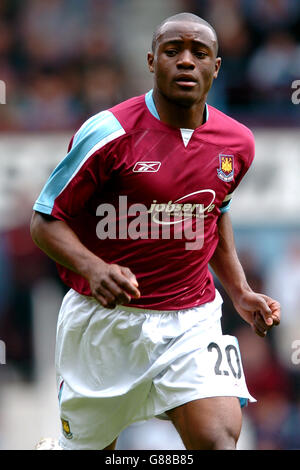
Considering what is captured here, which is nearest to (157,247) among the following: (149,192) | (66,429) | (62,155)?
(149,192)

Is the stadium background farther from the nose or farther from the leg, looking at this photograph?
the nose

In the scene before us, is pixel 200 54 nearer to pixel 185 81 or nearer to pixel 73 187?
pixel 185 81

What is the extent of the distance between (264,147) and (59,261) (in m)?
5.15

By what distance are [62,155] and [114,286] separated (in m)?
5.17

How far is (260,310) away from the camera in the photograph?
4.50 m

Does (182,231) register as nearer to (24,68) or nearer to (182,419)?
(182,419)

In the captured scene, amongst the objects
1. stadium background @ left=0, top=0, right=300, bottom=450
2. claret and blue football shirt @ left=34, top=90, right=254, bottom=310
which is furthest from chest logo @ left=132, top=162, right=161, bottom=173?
stadium background @ left=0, top=0, right=300, bottom=450

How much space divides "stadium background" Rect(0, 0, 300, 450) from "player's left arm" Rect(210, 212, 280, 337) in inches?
155

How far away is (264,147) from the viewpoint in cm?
902

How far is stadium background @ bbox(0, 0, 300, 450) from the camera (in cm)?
881

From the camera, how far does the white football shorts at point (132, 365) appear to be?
168 inches

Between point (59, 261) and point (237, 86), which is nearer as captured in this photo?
point (59, 261)
